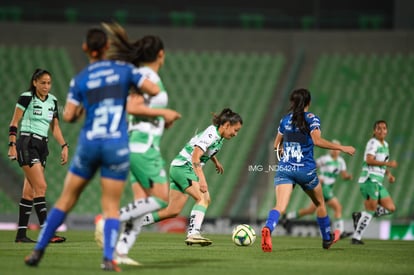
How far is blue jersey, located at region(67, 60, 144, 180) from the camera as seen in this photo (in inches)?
327

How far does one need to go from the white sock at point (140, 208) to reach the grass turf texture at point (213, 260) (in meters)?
0.55

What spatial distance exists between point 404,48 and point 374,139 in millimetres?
14866

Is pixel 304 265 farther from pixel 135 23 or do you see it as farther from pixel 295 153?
pixel 135 23

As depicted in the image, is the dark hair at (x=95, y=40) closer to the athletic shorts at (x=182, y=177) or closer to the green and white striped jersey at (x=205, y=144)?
the green and white striped jersey at (x=205, y=144)

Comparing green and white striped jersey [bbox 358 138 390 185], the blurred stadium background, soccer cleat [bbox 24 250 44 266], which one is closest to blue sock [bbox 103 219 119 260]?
soccer cleat [bbox 24 250 44 266]

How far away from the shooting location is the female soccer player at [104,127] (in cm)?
831

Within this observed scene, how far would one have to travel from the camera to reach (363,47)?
3103cm

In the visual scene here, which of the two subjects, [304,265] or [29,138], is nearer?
[304,265]

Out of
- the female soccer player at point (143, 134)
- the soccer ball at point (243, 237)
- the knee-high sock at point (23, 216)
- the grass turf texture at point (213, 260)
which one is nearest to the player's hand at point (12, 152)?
the knee-high sock at point (23, 216)

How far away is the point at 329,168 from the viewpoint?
2136 cm

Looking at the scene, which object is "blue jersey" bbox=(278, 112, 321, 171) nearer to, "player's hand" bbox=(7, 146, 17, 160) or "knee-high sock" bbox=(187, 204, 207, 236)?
"knee-high sock" bbox=(187, 204, 207, 236)

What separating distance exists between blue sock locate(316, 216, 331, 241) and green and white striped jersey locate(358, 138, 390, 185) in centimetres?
349

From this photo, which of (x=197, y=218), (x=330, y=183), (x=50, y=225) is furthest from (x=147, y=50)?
(x=330, y=183)

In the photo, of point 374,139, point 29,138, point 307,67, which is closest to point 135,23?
point 307,67
